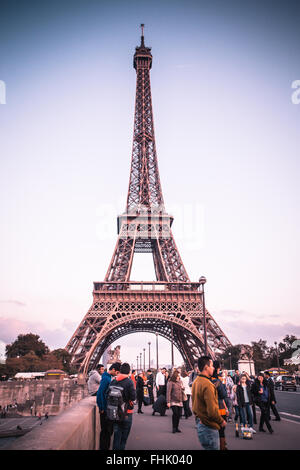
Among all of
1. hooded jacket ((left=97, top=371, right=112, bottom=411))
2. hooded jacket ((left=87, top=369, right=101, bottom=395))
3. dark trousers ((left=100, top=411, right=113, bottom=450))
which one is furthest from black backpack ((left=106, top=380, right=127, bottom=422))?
hooded jacket ((left=87, top=369, right=101, bottom=395))

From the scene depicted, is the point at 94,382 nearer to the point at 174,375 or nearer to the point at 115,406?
the point at 174,375

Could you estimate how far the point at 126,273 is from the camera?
46.7m

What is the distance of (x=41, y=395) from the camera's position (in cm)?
3834

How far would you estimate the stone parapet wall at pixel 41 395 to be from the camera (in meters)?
34.6

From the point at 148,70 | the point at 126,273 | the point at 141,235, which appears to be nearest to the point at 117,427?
the point at 126,273

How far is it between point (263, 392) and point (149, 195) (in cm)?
4499

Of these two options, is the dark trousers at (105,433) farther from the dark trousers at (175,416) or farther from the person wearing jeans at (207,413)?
the dark trousers at (175,416)

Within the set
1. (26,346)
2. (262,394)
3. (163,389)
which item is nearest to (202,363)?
Answer: (262,394)

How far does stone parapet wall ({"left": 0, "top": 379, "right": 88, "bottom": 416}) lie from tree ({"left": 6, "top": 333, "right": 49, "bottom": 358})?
29251 millimetres

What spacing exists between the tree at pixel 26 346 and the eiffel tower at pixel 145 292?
25.5 metres

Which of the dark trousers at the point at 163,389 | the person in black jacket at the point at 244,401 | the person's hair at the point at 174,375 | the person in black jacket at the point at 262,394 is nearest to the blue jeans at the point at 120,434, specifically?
the person's hair at the point at 174,375

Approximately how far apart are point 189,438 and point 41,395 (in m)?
34.9
